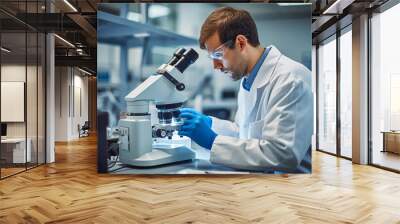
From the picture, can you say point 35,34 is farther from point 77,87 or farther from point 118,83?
point 77,87

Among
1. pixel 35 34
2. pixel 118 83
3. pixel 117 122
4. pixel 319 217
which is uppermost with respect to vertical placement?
pixel 35 34

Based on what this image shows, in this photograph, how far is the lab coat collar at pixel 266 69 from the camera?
16.7 feet

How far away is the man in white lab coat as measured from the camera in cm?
506

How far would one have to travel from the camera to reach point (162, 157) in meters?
5.41

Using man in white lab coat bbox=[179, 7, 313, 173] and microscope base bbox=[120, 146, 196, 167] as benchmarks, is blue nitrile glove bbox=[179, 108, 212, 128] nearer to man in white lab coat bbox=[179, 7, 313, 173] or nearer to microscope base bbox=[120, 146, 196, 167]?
man in white lab coat bbox=[179, 7, 313, 173]

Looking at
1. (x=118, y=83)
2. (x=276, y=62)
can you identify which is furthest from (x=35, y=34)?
(x=276, y=62)

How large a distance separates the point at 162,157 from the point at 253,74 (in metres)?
1.78

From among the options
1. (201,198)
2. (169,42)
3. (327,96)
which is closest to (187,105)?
(169,42)

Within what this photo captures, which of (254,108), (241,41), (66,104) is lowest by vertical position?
(254,108)

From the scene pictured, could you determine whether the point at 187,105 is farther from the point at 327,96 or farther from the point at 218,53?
the point at 327,96

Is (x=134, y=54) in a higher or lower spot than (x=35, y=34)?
lower

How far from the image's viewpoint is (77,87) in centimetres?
1542

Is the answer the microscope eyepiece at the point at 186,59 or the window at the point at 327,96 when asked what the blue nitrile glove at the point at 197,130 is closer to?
the microscope eyepiece at the point at 186,59

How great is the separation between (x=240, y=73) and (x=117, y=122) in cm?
193
